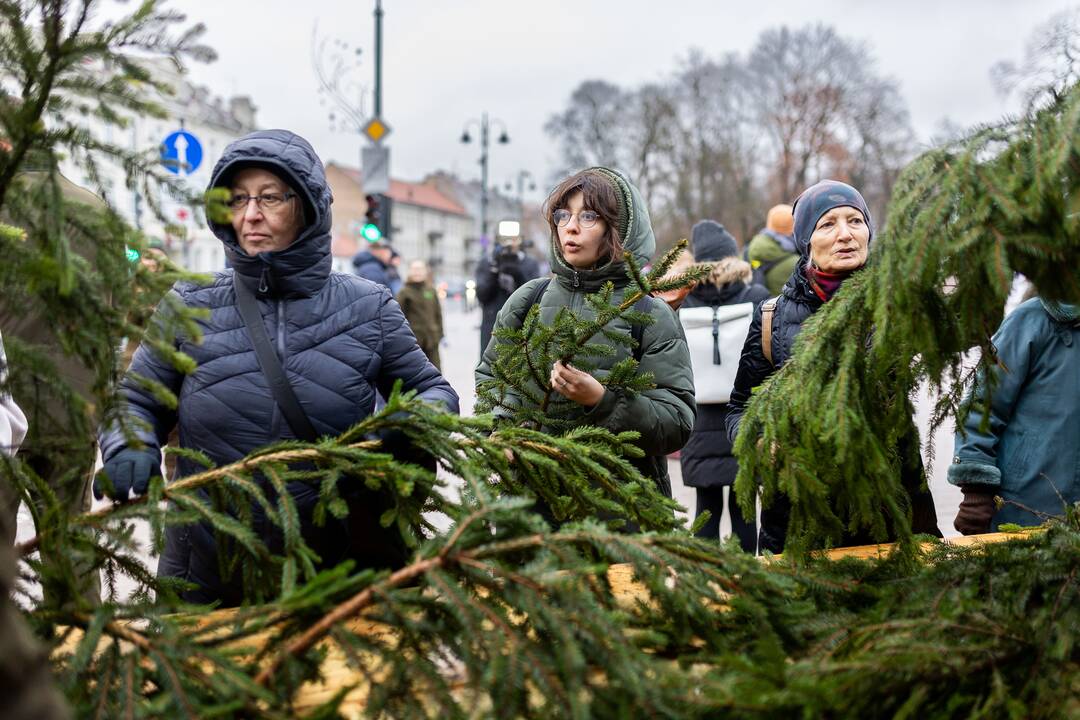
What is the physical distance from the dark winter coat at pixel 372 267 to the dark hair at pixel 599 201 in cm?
810

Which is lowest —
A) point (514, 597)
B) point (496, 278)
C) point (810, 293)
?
point (514, 597)

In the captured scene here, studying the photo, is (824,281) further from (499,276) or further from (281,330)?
(499,276)

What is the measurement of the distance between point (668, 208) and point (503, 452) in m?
44.4

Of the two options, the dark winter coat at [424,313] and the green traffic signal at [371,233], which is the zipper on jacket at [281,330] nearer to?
the dark winter coat at [424,313]

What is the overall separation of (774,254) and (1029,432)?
5.52 meters

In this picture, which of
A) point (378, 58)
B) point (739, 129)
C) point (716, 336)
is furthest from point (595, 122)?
point (716, 336)

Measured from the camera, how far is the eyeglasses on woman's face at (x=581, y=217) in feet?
12.2

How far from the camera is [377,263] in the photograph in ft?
40.7

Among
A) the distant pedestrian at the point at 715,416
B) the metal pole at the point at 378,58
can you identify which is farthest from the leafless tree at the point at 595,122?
the distant pedestrian at the point at 715,416

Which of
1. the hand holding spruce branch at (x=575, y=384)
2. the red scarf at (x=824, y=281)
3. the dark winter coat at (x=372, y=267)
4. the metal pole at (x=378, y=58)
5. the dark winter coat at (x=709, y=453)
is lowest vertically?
the dark winter coat at (x=709, y=453)

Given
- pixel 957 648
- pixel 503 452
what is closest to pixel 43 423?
pixel 503 452

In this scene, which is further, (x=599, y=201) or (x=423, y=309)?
(x=423, y=309)

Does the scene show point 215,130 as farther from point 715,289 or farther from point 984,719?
point 984,719

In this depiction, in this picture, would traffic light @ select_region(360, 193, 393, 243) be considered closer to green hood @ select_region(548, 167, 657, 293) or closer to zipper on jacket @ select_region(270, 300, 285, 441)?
green hood @ select_region(548, 167, 657, 293)
